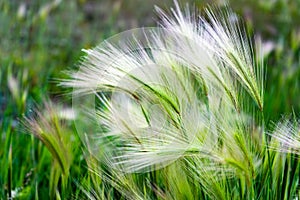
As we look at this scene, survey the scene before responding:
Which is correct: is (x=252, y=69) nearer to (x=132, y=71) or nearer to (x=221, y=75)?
(x=221, y=75)

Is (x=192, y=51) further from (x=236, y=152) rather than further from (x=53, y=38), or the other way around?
(x=53, y=38)

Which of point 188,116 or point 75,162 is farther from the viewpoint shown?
point 75,162

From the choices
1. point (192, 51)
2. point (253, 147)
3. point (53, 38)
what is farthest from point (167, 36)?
point (53, 38)

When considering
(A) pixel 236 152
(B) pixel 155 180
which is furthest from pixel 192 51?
(B) pixel 155 180

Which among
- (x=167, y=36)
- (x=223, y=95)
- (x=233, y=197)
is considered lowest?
(x=233, y=197)

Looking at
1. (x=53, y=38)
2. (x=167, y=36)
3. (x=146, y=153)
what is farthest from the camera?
(x=53, y=38)

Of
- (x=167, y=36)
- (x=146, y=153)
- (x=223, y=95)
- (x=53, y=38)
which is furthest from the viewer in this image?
(x=53, y=38)

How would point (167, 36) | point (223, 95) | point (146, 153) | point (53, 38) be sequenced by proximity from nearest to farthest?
point (146, 153), point (223, 95), point (167, 36), point (53, 38)

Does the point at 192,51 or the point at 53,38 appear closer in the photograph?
the point at 192,51

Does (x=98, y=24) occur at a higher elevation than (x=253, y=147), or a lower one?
higher
